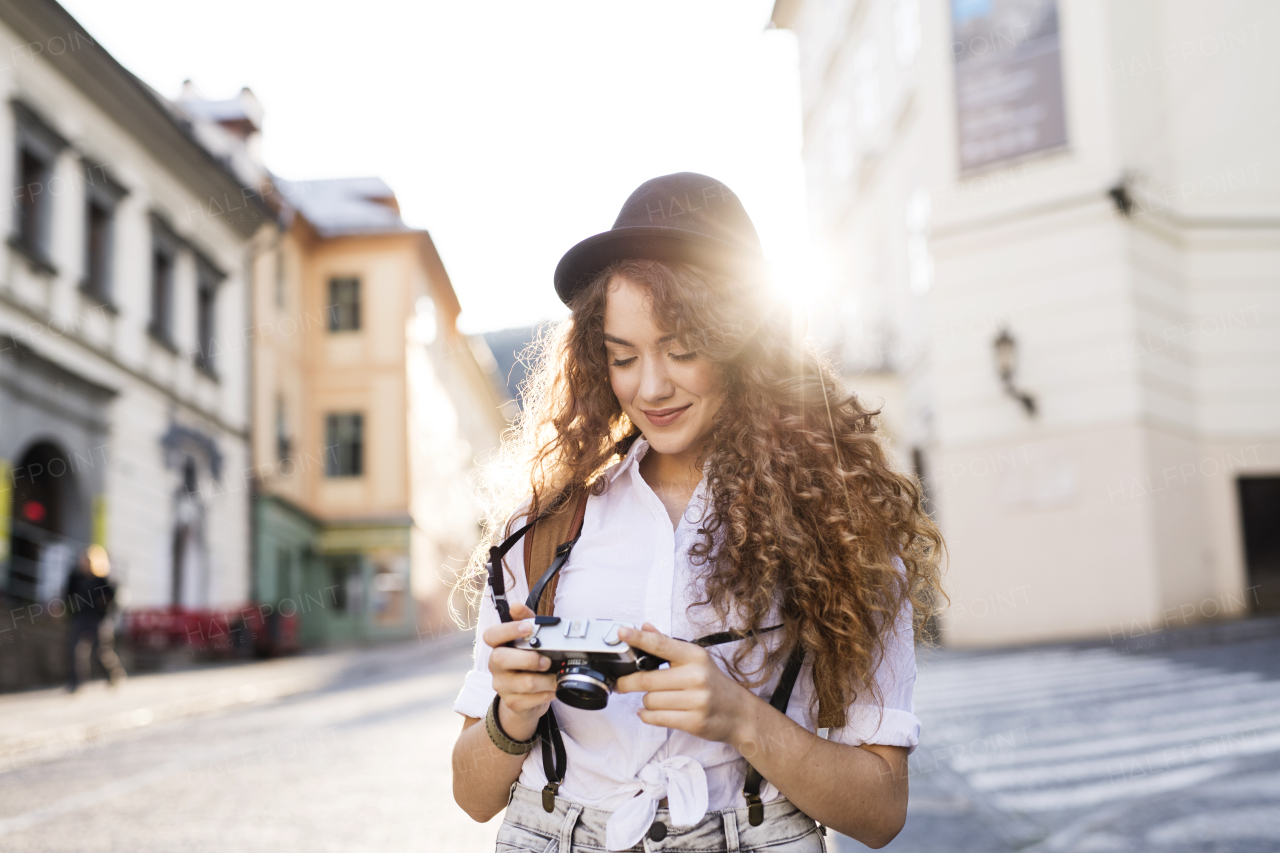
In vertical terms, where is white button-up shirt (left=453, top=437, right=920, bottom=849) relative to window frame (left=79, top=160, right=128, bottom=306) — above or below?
below

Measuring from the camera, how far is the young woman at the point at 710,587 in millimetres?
1651

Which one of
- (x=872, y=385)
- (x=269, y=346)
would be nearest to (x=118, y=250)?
(x=269, y=346)

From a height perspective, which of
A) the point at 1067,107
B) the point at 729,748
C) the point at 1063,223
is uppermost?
the point at 1067,107

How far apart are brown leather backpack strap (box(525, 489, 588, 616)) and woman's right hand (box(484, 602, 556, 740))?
0.16m

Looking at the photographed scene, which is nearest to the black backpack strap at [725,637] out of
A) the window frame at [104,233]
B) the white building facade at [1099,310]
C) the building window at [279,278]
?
the white building facade at [1099,310]

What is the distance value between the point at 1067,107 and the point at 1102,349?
3402 mm

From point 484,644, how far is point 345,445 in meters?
33.5

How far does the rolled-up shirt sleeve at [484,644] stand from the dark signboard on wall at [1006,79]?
16297 millimetres

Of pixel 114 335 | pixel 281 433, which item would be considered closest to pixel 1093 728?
pixel 114 335

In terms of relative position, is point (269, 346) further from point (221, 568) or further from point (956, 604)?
point (956, 604)

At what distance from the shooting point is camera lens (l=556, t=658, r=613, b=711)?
1.51 meters

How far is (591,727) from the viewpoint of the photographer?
1754 millimetres

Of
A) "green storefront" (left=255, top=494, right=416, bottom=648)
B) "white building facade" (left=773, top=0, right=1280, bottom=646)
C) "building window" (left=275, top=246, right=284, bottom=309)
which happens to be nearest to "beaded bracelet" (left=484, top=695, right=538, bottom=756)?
"white building facade" (left=773, top=0, right=1280, bottom=646)

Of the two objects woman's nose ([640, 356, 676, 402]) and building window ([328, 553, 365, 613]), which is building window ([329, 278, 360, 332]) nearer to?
building window ([328, 553, 365, 613])
